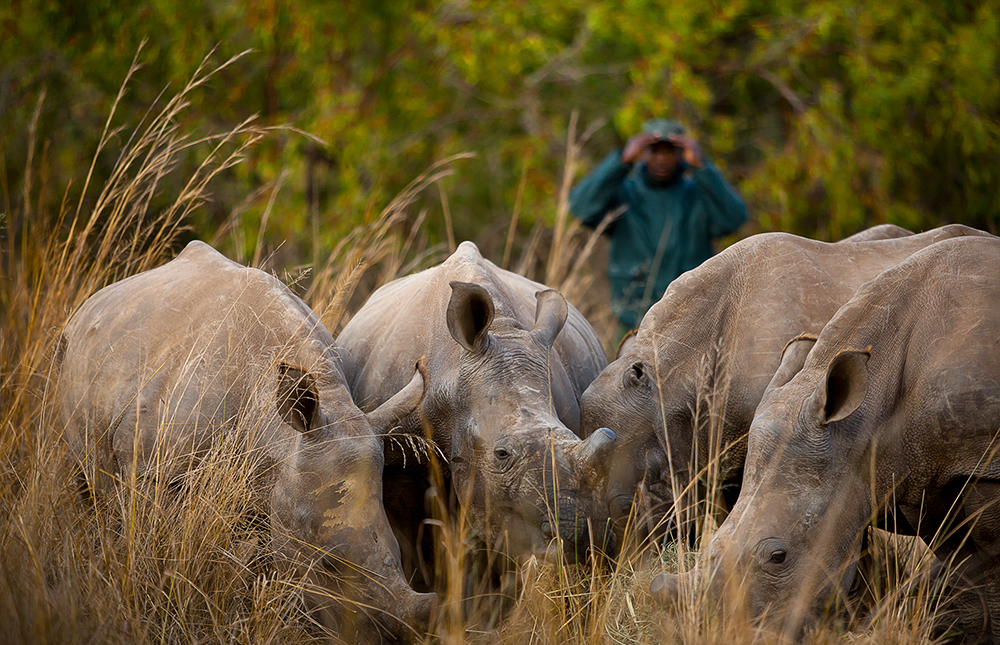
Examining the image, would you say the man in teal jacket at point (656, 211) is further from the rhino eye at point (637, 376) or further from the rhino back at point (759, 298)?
the rhino eye at point (637, 376)

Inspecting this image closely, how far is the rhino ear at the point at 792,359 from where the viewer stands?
3.52 meters

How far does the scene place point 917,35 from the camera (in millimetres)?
10328

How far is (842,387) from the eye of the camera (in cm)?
325

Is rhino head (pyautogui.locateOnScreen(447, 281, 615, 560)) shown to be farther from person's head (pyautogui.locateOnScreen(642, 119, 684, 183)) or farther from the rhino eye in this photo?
person's head (pyautogui.locateOnScreen(642, 119, 684, 183))

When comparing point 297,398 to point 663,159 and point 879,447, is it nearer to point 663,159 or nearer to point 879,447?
point 879,447

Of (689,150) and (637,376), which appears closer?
(637,376)

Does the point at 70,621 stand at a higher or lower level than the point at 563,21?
lower

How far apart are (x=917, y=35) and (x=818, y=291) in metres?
7.64

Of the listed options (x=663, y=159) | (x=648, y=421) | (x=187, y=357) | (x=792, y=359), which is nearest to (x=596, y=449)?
(x=648, y=421)

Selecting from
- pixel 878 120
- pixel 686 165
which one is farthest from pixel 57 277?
pixel 878 120

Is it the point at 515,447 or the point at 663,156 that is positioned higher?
the point at 663,156

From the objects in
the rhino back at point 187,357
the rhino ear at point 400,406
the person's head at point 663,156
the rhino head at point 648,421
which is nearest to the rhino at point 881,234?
the rhino head at point 648,421

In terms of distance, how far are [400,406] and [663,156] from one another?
377 centimetres

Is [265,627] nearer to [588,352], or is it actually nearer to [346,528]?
[346,528]
